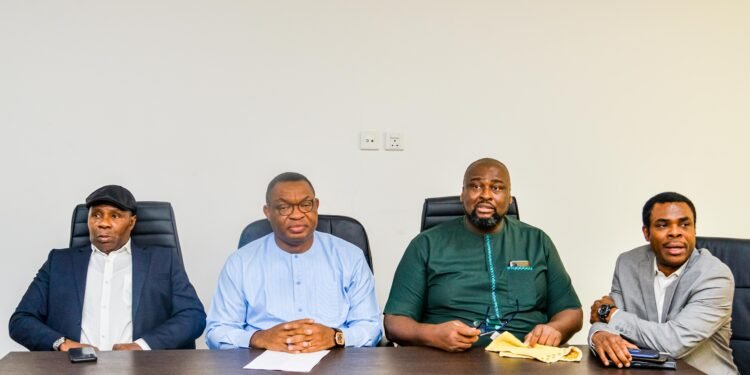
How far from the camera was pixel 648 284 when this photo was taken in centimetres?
260

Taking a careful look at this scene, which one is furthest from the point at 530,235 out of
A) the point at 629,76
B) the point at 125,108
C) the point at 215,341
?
the point at 125,108

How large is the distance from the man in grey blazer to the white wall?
→ 1305 mm

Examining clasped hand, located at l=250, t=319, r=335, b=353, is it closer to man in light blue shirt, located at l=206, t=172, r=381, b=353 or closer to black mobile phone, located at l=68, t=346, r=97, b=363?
man in light blue shirt, located at l=206, t=172, r=381, b=353

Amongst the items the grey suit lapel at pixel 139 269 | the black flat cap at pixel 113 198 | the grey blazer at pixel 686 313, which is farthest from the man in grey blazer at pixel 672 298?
the black flat cap at pixel 113 198

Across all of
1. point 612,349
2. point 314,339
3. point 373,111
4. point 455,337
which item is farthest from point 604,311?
point 373,111

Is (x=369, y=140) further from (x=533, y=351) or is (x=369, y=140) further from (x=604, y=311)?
(x=533, y=351)

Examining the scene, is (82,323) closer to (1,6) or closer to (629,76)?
(1,6)

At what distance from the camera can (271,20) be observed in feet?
12.1

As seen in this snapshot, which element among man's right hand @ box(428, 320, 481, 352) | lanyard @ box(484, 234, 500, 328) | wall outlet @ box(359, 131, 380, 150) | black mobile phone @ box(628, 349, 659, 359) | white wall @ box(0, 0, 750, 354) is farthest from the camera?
wall outlet @ box(359, 131, 380, 150)

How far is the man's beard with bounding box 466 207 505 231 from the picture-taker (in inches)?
108

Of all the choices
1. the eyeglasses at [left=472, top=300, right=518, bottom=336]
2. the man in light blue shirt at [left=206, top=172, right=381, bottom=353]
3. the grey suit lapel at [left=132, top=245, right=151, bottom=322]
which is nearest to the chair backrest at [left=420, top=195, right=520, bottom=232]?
the man in light blue shirt at [left=206, top=172, right=381, bottom=353]

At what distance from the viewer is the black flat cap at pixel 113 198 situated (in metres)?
2.88

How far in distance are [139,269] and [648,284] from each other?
2.08 meters

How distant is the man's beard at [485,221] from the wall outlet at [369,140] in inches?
43.0
